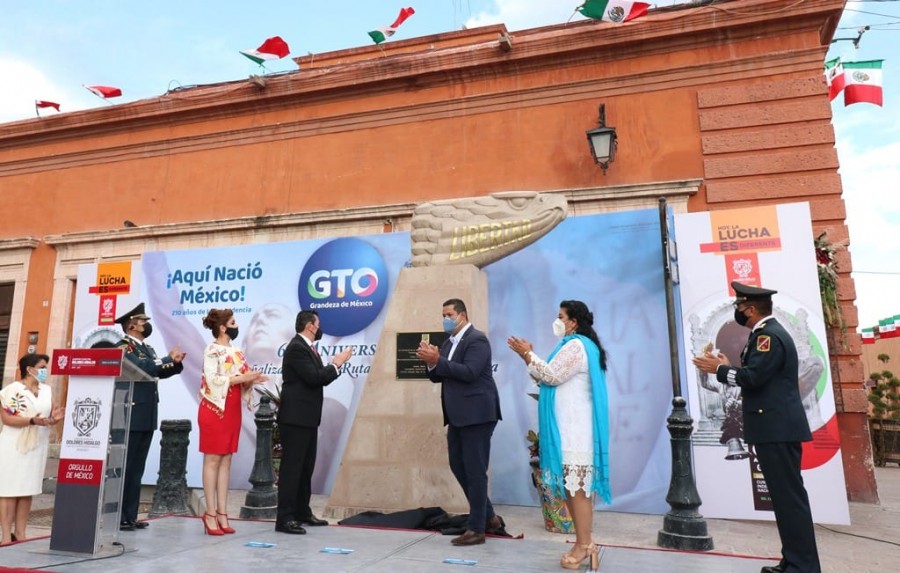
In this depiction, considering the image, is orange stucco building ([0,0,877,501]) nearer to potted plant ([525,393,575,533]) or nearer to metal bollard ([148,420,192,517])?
metal bollard ([148,420,192,517])

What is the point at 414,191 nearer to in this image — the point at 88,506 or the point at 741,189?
the point at 741,189

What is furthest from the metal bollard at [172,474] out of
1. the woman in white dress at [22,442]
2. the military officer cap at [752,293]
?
the military officer cap at [752,293]

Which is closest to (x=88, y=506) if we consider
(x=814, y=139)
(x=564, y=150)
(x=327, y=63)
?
(x=564, y=150)

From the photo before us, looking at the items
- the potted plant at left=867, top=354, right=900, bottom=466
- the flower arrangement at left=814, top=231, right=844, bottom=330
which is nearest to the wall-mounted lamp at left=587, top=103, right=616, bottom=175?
the flower arrangement at left=814, top=231, right=844, bottom=330

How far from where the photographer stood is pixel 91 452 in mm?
4316

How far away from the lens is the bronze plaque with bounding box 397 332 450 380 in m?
5.96

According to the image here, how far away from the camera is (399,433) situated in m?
5.83

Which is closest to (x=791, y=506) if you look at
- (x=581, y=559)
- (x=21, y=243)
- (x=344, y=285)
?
(x=581, y=559)

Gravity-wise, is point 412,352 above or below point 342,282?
below

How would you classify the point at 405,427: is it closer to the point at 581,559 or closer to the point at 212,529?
the point at 212,529

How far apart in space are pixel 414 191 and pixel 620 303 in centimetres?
381

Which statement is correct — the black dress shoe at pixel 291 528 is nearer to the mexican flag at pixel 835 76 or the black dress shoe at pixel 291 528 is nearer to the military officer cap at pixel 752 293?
the military officer cap at pixel 752 293

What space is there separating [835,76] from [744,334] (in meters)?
5.29

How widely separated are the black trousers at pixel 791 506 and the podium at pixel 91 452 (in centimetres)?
438
